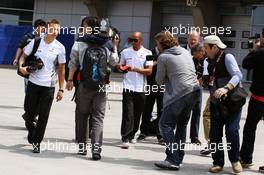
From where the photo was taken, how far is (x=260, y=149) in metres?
9.28

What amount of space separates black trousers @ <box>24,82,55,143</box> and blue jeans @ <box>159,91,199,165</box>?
63.4 inches

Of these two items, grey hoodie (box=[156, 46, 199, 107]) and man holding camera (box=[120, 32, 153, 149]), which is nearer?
grey hoodie (box=[156, 46, 199, 107])

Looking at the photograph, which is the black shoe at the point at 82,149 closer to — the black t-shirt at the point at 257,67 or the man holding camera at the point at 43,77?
the man holding camera at the point at 43,77

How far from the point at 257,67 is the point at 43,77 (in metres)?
2.81

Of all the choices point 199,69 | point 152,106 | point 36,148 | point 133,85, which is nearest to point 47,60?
point 36,148

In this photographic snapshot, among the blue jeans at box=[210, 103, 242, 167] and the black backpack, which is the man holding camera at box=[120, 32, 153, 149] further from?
the blue jeans at box=[210, 103, 242, 167]

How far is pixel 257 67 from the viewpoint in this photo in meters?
7.46

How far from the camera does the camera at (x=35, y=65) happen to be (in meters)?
8.02

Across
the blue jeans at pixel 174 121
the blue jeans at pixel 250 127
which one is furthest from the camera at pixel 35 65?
the blue jeans at pixel 250 127

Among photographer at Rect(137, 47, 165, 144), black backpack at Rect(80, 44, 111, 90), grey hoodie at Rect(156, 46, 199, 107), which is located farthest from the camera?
photographer at Rect(137, 47, 165, 144)

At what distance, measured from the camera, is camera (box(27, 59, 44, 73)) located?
802 centimetres

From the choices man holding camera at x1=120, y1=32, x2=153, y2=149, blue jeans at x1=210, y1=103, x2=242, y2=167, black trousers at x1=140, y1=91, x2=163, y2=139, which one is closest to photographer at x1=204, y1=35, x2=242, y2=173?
blue jeans at x1=210, y1=103, x2=242, y2=167

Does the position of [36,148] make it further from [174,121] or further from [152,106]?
[152,106]

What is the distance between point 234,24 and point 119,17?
604cm
